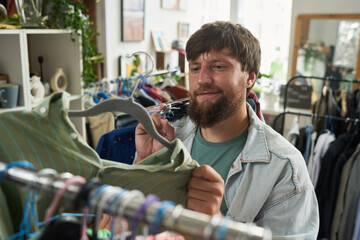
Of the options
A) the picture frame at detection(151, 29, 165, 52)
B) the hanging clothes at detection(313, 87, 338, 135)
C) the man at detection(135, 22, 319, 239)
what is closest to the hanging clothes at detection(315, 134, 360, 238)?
the hanging clothes at detection(313, 87, 338, 135)

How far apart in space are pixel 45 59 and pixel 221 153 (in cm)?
157

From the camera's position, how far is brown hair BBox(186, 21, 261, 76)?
4.03ft

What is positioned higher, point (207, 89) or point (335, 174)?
point (207, 89)

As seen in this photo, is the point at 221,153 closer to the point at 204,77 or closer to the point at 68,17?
the point at 204,77

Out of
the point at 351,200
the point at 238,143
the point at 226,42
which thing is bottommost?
the point at 351,200

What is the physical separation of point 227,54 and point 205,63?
8 cm

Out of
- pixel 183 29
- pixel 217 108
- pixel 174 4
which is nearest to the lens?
pixel 217 108

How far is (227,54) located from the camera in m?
1.23

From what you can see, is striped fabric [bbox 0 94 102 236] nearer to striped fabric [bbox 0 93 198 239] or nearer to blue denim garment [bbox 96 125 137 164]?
striped fabric [bbox 0 93 198 239]

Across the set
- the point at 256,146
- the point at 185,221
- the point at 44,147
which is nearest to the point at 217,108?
the point at 256,146

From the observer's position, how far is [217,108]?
1.25m

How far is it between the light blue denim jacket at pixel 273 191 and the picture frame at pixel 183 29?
10.4 ft

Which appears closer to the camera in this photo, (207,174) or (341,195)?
(207,174)

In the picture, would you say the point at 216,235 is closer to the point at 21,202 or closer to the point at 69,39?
the point at 21,202
